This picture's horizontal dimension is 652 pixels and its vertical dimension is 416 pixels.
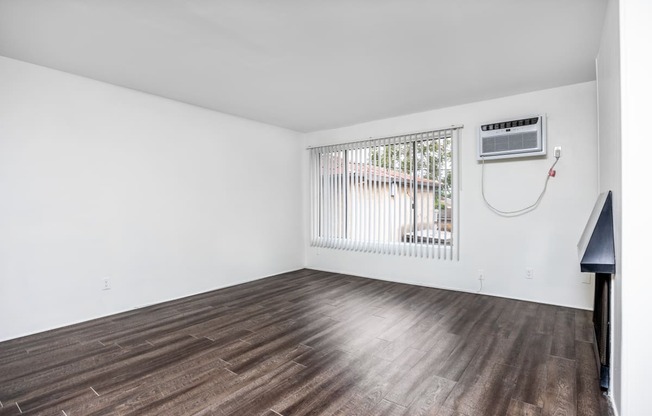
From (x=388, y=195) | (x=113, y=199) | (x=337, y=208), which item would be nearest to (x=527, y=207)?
(x=388, y=195)

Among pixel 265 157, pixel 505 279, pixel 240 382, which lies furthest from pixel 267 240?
pixel 505 279

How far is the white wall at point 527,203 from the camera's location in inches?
136

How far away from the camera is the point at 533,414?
1.76m

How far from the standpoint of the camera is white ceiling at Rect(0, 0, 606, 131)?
7.00 feet

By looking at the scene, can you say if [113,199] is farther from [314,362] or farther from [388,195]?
[388,195]

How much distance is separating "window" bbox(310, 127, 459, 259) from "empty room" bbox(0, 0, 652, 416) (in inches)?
1.3

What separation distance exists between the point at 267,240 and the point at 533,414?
4149 millimetres

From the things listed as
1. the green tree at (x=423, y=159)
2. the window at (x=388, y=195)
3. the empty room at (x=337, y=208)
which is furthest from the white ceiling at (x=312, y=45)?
the window at (x=388, y=195)

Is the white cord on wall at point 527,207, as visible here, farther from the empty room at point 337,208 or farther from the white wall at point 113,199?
the white wall at point 113,199

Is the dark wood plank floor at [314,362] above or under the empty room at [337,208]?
under

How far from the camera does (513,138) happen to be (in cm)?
372
